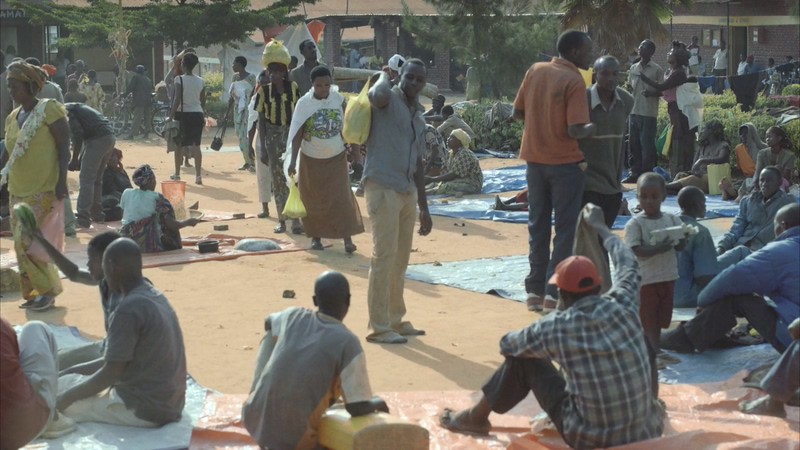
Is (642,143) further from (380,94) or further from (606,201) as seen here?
(380,94)

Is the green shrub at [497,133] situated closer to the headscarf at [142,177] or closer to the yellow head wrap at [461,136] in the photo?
the yellow head wrap at [461,136]

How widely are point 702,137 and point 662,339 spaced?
7.75 meters

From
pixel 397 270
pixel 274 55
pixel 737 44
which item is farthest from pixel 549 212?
pixel 737 44

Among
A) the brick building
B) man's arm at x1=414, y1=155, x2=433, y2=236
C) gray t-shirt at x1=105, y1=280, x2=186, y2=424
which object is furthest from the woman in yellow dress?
the brick building

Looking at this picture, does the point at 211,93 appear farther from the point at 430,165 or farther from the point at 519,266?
the point at 519,266

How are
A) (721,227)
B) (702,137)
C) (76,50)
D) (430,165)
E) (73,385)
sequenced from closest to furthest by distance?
(73,385) < (721,227) < (702,137) < (430,165) < (76,50)

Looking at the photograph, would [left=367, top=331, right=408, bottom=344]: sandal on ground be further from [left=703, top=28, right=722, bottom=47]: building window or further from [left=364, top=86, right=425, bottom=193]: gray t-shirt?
[left=703, top=28, right=722, bottom=47]: building window

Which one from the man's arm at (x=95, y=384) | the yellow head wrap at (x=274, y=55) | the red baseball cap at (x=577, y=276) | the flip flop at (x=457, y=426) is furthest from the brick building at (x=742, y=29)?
the red baseball cap at (x=577, y=276)

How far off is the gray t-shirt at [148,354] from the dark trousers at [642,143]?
1075 centimetres

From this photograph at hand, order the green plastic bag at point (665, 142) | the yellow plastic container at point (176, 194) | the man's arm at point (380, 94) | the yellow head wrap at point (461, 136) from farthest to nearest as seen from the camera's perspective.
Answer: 1. the green plastic bag at point (665, 142)
2. the yellow head wrap at point (461, 136)
3. the yellow plastic container at point (176, 194)
4. the man's arm at point (380, 94)

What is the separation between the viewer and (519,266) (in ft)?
35.5

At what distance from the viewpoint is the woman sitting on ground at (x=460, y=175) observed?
1563 centimetres

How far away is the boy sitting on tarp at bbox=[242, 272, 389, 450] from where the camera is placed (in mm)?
5605

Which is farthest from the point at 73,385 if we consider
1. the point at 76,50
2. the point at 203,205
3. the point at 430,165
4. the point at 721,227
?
the point at 76,50
